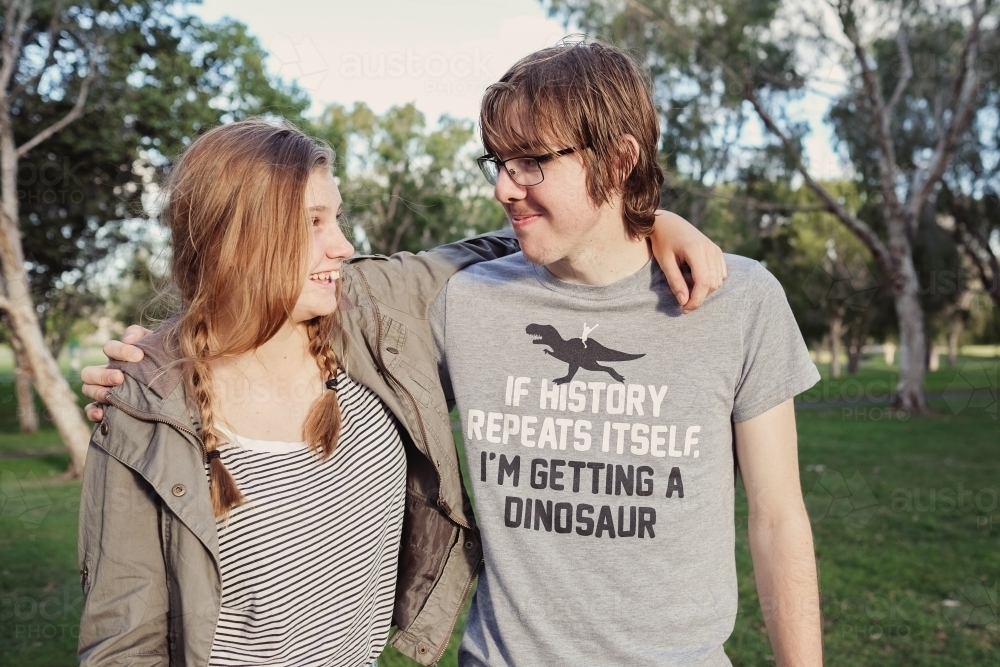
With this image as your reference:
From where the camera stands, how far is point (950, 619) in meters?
6.18

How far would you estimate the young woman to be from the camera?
1.95 m

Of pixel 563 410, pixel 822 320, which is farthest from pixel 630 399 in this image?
pixel 822 320

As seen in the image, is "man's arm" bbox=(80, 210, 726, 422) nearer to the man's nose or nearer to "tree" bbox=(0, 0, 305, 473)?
the man's nose

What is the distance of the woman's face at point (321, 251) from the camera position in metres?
2.23

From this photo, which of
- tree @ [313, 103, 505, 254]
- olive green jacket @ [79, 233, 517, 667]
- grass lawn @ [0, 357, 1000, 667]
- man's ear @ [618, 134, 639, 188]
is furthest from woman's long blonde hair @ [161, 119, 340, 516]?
tree @ [313, 103, 505, 254]

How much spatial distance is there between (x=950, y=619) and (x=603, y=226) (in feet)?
18.1

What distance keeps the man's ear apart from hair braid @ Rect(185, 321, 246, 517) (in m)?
1.18

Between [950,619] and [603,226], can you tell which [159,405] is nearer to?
[603,226]

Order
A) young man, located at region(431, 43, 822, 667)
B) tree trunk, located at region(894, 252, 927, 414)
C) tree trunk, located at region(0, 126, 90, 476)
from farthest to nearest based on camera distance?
1. tree trunk, located at region(894, 252, 927, 414)
2. tree trunk, located at region(0, 126, 90, 476)
3. young man, located at region(431, 43, 822, 667)

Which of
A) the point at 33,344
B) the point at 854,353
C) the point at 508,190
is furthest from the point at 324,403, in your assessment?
the point at 854,353

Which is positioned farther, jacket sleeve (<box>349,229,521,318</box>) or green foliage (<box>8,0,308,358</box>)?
green foliage (<box>8,0,308,358</box>)

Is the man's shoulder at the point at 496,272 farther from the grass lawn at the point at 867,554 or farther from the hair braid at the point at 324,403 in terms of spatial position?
the grass lawn at the point at 867,554

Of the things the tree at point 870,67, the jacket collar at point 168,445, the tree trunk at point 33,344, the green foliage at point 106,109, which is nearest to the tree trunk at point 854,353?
the tree at point 870,67

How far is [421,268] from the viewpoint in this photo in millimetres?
2521
